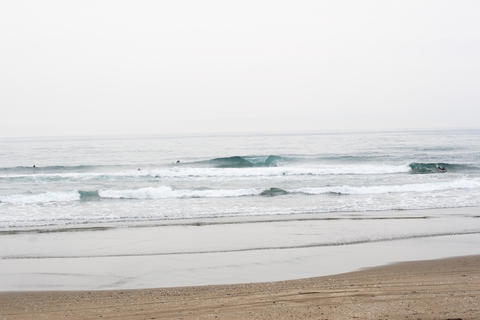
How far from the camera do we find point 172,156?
4712 centimetres

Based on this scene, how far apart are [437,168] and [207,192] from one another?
18.5 metres

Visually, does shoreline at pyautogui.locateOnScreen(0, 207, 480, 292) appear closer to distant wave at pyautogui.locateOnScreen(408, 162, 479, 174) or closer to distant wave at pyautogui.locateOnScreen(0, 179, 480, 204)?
distant wave at pyautogui.locateOnScreen(0, 179, 480, 204)

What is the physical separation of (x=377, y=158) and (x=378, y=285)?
116 ft

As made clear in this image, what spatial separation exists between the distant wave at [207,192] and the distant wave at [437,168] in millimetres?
8584

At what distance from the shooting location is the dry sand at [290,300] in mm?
5695

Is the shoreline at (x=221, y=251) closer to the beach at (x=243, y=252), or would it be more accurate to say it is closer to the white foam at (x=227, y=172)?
the beach at (x=243, y=252)

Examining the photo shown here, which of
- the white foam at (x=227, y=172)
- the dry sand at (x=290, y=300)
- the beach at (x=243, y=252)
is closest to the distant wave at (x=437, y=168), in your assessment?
the white foam at (x=227, y=172)

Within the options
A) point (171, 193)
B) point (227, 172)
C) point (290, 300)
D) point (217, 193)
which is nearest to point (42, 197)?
point (171, 193)

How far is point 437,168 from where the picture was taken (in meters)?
32.3

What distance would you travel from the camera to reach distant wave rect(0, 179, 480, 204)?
2103 centimetres

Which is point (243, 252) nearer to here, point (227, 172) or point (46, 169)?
point (227, 172)

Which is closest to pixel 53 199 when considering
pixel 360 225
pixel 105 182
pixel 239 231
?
pixel 105 182

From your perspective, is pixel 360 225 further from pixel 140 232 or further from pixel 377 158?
pixel 377 158

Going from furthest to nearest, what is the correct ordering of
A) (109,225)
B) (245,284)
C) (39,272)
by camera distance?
(109,225)
(39,272)
(245,284)
